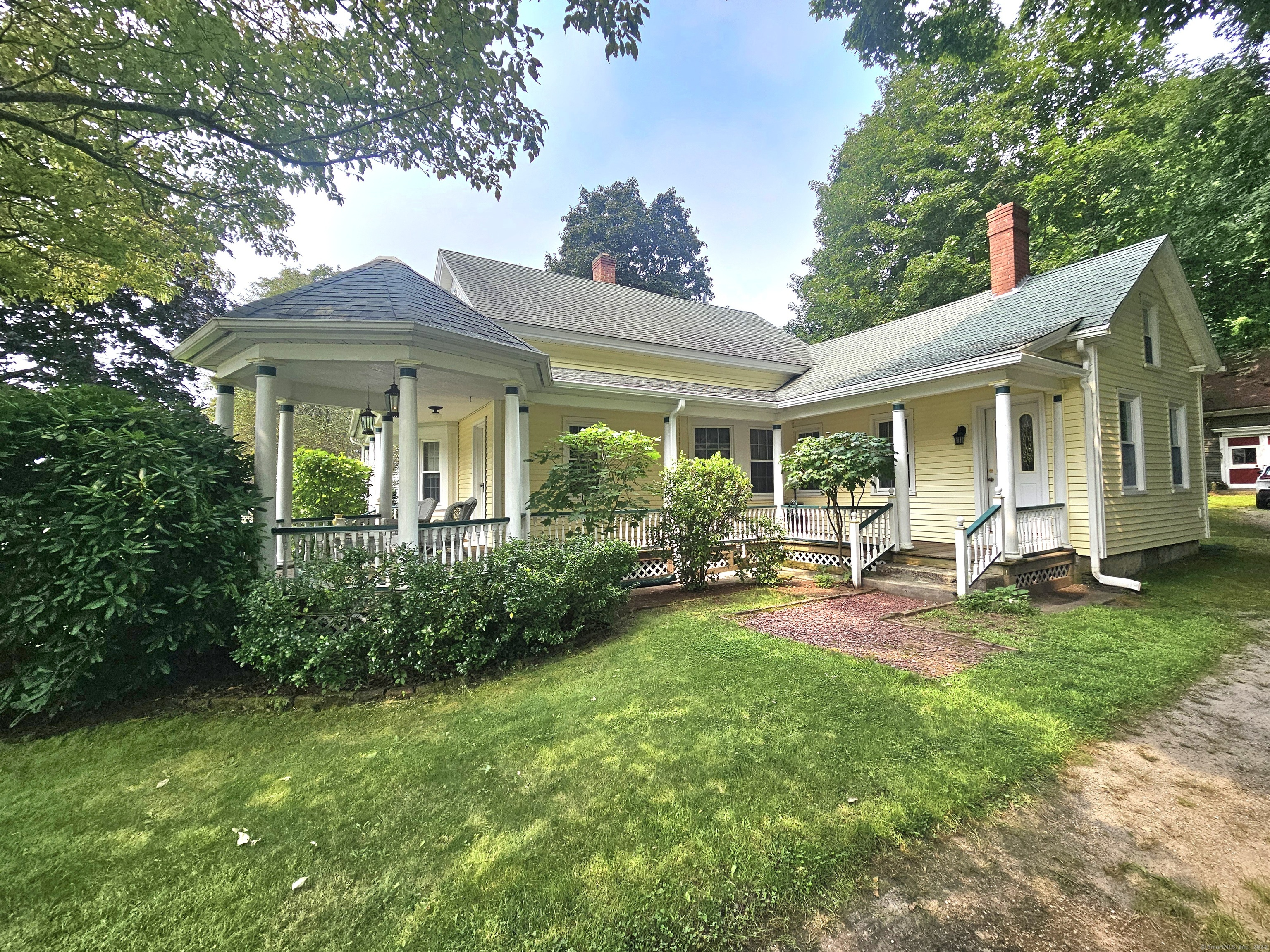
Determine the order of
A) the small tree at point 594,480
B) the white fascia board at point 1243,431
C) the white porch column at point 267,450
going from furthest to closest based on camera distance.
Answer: the white fascia board at point 1243,431 → the small tree at point 594,480 → the white porch column at point 267,450

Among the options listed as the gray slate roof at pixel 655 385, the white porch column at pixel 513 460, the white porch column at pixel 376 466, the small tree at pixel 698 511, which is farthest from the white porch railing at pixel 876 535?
the white porch column at pixel 376 466

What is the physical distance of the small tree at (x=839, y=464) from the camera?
799cm

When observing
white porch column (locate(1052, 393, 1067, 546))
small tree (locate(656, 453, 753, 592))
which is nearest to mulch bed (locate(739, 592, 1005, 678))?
small tree (locate(656, 453, 753, 592))

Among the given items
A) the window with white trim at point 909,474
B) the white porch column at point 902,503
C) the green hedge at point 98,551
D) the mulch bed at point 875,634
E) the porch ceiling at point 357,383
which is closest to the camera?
the green hedge at point 98,551

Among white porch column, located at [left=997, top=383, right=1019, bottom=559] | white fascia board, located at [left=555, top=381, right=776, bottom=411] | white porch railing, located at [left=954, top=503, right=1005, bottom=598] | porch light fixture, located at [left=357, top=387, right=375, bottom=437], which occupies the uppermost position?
white fascia board, located at [left=555, top=381, right=776, bottom=411]

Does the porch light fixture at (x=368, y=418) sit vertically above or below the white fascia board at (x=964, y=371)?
A: below

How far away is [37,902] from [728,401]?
10612mm

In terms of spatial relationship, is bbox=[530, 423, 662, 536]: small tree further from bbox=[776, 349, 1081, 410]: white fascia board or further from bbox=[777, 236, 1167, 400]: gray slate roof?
bbox=[777, 236, 1167, 400]: gray slate roof

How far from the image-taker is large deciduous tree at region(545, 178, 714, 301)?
32.5 metres

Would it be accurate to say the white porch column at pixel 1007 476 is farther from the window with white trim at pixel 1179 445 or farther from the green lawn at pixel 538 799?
the window with white trim at pixel 1179 445

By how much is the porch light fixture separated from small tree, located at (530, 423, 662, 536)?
11.4 feet

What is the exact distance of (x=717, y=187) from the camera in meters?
14.8

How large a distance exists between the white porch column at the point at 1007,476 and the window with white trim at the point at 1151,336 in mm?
4524

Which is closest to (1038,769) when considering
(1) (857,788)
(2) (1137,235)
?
(1) (857,788)
